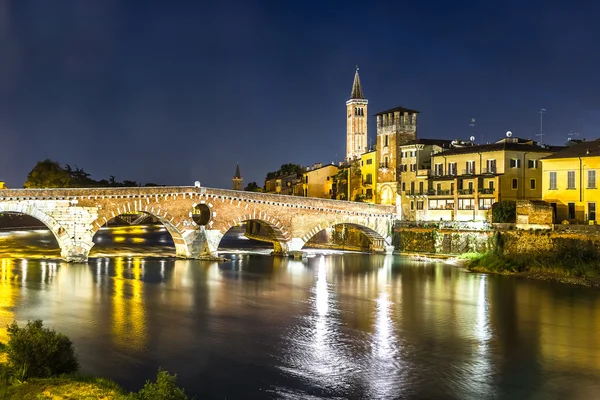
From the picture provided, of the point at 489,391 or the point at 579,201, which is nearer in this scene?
the point at 489,391

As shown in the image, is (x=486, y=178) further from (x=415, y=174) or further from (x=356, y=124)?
(x=356, y=124)

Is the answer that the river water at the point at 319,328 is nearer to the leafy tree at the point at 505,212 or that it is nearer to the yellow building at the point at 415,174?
Answer: the leafy tree at the point at 505,212

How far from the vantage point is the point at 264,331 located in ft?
64.3

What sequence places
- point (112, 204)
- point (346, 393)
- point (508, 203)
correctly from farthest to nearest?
point (508, 203) < point (112, 204) < point (346, 393)

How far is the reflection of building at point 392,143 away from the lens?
5194 cm

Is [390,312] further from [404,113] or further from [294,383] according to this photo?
[404,113]

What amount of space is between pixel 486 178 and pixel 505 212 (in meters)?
4.71

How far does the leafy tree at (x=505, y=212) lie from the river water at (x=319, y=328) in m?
8.44

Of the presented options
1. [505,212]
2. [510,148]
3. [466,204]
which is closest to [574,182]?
[505,212]

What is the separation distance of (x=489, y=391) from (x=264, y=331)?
25.8 feet

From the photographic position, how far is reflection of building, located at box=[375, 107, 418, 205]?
5194 cm

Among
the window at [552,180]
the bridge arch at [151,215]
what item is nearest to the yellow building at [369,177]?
the window at [552,180]

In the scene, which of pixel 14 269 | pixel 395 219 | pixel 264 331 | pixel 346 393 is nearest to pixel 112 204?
pixel 14 269

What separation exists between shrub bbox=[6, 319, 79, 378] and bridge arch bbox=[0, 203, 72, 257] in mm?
20553
